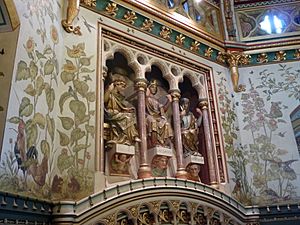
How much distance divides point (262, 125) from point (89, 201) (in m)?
3.58

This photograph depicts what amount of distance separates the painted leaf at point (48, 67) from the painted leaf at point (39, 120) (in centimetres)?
50

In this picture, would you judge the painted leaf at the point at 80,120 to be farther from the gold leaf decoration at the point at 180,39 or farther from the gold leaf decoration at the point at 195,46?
the gold leaf decoration at the point at 195,46

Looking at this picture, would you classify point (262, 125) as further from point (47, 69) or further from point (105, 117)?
point (47, 69)

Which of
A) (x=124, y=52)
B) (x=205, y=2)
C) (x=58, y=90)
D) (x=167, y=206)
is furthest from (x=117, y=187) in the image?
(x=205, y=2)

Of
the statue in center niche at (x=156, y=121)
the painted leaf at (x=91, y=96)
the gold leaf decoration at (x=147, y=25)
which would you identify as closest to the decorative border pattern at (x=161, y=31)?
the gold leaf decoration at (x=147, y=25)

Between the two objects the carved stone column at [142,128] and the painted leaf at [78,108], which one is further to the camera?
the carved stone column at [142,128]

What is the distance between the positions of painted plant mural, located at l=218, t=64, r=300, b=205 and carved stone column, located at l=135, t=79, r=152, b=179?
1.56 meters

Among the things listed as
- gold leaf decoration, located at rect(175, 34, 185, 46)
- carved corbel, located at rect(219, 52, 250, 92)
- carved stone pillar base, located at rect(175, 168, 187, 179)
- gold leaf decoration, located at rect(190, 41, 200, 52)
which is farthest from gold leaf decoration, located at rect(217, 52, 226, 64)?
carved stone pillar base, located at rect(175, 168, 187, 179)

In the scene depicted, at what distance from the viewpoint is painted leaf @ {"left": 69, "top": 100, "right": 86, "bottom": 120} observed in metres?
4.15

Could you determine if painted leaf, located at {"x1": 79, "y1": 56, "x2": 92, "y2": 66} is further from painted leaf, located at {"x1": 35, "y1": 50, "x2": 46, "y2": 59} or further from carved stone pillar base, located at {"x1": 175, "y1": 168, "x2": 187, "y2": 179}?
carved stone pillar base, located at {"x1": 175, "y1": 168, "x2": 187, "y2": 179}

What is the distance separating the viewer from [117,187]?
3.96 meters

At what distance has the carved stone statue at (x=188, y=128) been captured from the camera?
5.39 metres

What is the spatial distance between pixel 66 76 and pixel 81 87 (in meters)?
0.22

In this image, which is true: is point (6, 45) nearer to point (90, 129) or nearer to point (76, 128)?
point (76, 128)
